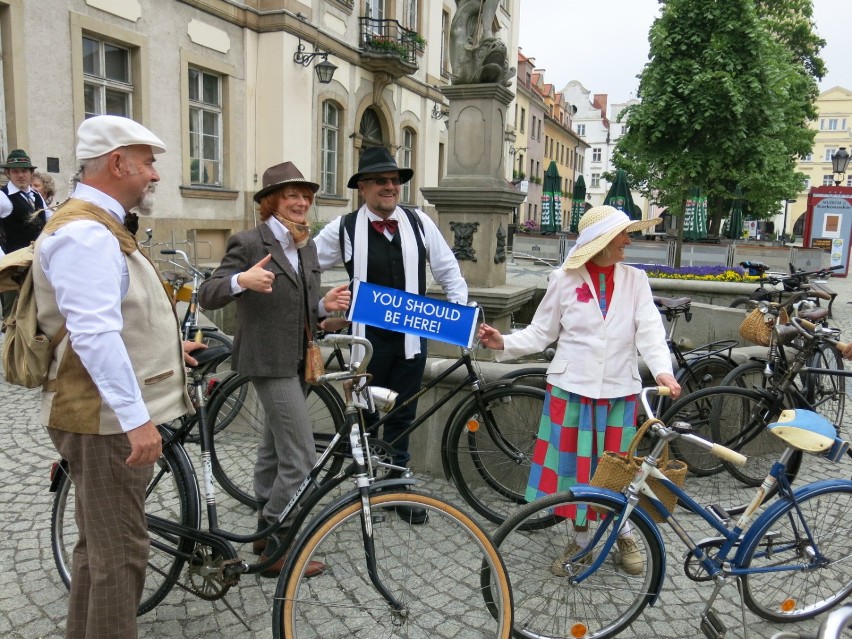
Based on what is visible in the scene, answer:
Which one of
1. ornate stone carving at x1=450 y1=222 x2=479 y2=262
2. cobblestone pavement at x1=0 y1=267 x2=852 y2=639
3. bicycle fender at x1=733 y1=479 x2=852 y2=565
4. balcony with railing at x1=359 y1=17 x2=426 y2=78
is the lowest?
cobblestone pavement at x1=0 y1=267 x2=852 y2=639

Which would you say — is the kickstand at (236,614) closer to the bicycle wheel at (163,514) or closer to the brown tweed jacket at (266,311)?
the bicycle wheel at (163,514)

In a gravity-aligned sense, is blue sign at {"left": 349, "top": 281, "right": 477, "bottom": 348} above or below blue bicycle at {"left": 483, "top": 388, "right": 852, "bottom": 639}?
above

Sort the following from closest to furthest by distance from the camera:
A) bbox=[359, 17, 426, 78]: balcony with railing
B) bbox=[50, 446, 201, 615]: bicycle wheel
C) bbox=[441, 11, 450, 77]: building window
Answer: bbox=[50, 446, 201, 615]: bicycle wheel < bbox=[359, 17, 426, 78]: balcony with railing < bbox=[441, 11, 450, 77]: building window

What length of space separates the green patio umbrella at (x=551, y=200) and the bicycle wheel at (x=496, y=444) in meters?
20.4

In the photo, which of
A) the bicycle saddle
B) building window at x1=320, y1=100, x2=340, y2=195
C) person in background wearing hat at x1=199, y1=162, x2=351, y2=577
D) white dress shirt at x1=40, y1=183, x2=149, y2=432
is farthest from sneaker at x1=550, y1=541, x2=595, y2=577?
building window at x1=320, y1=100, x2=340, y2=195

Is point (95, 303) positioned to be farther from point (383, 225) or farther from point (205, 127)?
point (205, 127)

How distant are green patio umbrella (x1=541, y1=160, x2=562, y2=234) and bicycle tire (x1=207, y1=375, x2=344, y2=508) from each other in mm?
20401

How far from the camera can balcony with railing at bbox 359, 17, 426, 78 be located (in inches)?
682

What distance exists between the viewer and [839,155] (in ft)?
62.9

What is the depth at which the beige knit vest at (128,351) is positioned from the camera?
1994 mm

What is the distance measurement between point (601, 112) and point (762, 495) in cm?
8398

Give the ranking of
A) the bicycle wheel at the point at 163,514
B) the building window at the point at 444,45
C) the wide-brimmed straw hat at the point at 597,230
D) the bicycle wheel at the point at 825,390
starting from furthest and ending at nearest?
the building window at the point at 444,45 < the bicycle wheel at the point at 825,390 < the wide-brimmed straw hat at the point at 597,230 < the bicycle wheel at the point at 163,514

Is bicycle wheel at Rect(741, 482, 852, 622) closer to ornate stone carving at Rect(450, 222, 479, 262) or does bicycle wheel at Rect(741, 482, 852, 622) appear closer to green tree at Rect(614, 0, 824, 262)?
ornate stone carving at Rect(450, 222, 479, 262)

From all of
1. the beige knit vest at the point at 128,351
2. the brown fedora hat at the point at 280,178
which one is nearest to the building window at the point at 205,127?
the brown fedora hat at the point at 280,178
